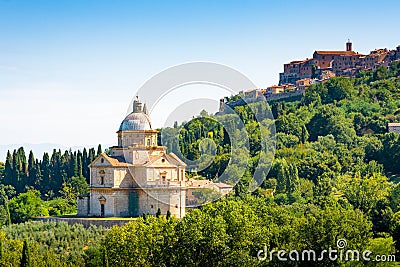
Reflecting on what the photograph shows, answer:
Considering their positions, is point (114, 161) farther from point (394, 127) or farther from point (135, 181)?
point (394, 127)

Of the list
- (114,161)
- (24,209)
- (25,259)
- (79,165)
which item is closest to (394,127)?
(79,165)

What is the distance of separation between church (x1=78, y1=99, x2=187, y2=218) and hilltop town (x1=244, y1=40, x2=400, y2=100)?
4764 centimetres

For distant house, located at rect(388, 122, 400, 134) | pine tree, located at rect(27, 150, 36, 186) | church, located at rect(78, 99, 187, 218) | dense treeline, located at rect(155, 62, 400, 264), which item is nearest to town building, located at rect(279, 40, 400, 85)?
dense treeline, located at rect(155, 62, 400, 264)

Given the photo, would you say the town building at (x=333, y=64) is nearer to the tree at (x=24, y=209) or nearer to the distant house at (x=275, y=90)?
the distant house at (x=275, y=90)

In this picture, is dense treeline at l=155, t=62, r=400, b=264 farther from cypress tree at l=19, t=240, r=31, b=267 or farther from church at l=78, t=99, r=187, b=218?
cypress tree at l=19, t=240, r=31, b=267

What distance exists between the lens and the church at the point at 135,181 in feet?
166

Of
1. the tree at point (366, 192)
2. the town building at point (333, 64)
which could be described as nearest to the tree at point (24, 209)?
the tree at point (366, 192)

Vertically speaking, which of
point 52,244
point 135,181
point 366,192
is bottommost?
point 52,244

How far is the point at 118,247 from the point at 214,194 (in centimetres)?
1971

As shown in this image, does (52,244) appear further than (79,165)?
No

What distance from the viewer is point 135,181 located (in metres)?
51.6

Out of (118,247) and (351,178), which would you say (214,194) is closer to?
(351,178)

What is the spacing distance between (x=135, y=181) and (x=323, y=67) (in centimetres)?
6045

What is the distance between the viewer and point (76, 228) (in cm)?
4697
